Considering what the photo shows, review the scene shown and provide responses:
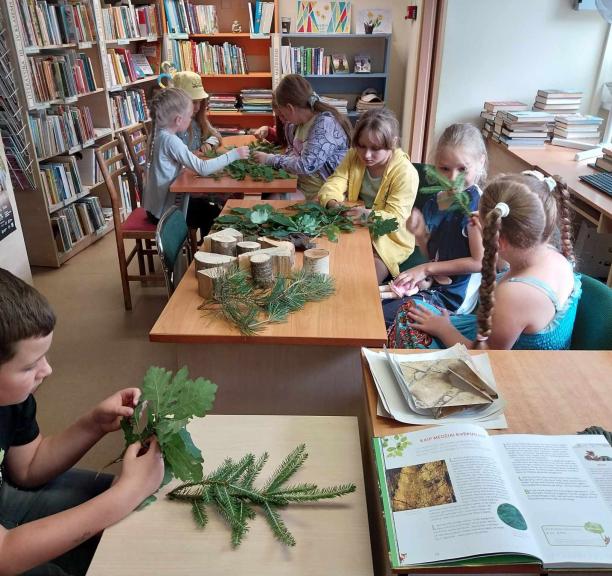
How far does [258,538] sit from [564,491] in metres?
0.51

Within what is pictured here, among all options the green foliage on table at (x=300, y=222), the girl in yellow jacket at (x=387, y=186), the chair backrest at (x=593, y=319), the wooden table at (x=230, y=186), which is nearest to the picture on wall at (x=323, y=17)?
the wooden table at (x=230, y=186)

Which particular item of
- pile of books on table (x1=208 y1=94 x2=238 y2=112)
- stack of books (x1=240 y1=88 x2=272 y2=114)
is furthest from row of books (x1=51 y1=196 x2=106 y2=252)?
stack of books (x1=240 y1=88 x2=272 y2=114)

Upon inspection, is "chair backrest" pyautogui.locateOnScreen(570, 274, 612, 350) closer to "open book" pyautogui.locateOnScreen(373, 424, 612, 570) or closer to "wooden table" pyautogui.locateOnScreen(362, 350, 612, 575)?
"wooden table" pyautogui.locateOnScreen(362, 350, 612, 575)

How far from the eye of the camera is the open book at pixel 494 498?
79 cm

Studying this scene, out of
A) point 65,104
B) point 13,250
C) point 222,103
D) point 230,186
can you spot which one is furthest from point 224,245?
point 222,103

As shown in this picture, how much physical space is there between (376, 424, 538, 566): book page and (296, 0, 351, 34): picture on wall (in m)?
4.92

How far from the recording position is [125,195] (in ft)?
15.5

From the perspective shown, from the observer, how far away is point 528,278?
4.74ft

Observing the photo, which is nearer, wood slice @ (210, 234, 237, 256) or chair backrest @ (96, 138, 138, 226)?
wood slice @ (210, 234, 237, 256)

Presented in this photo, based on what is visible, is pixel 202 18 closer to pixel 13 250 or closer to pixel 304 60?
pixel 304 60

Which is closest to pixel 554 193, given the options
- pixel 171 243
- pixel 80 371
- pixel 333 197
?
pixel 333 197

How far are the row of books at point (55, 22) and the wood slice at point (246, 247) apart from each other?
251 centimetres

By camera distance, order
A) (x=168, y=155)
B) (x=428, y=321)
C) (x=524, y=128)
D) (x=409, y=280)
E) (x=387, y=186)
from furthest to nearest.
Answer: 1. (x=524, y=128)
2. (x=168, y=155)
3. (x=387, y=186)
4. (x=409, y=280)
5. (x=428, y=321)

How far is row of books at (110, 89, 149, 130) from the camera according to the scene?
4551 millimetres
